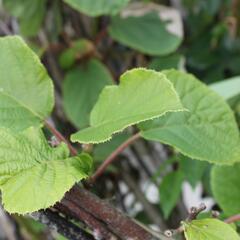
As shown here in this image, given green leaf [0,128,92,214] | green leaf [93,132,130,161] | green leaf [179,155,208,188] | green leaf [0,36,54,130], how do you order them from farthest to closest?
1. green leaf [93,132,130,161]
2. green leaf [179,155,208,188]
3. green leaf [0,36,54,130]
4. green leaf [0,128,92,214]

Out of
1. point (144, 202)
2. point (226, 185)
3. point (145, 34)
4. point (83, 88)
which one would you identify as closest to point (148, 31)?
point (145, 34)

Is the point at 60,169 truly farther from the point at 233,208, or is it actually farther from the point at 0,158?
the point at 233,208

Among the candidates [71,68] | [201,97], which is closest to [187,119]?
[201,97]

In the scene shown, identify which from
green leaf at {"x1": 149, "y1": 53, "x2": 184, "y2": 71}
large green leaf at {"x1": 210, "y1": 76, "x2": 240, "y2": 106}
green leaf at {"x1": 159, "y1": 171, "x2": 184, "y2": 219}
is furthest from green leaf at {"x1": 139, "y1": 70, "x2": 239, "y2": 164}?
green leaf at {"x1": 149, "y1": 53, "x2": 184, "y2": 71}

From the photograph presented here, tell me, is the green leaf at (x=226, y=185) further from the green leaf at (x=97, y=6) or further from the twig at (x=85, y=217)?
the green leaf at (x=97, y=6)

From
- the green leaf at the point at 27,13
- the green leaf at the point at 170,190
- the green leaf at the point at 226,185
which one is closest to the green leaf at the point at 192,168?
the green leaf at the point at 170,190

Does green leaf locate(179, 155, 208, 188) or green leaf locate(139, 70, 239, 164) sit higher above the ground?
green leaf locate(139, 70, 239, 164)

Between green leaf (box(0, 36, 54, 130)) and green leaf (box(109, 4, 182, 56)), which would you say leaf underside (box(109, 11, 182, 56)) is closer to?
green leaf (box(109, 4, 182, 56))
